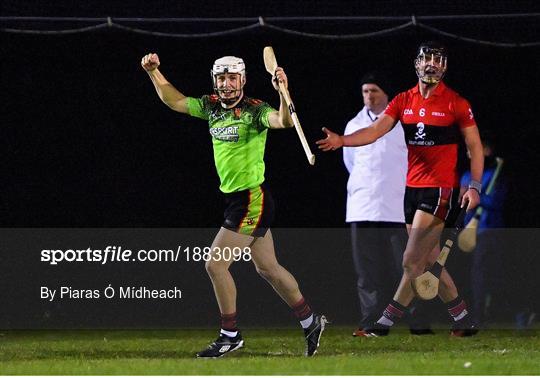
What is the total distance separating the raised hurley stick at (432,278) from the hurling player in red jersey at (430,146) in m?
0.05

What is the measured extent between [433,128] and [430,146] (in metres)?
0.14

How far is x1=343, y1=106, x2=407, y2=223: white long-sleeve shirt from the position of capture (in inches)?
554

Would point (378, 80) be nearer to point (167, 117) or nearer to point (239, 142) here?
point (167, 117)

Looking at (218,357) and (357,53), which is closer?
(218,357)

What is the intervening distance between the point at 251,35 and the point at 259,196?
2.84 metres

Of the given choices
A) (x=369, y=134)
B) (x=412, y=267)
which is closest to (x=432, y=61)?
(x=369, y=134)

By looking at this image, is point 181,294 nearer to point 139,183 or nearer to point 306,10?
point 139,183

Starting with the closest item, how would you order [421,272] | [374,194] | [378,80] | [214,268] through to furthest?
[214,268] → [421,272] → [378,80] → [374,194]

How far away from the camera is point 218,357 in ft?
38.8

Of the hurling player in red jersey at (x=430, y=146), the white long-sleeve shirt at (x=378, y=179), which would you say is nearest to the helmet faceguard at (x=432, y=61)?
the hurling player in red jersey at (x=430, y=146)

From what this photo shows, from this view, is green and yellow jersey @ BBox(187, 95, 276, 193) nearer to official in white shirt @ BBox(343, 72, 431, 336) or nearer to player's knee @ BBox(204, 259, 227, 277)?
player's knee @ BBox(204, 259, 227, 277)

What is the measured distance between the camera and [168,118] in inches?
586

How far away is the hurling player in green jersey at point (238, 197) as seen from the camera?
11.9 m

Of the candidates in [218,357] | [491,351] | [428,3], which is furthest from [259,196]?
[428,3]
